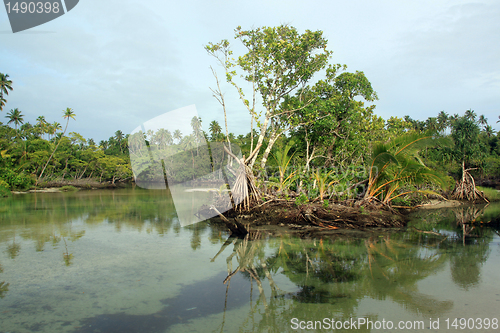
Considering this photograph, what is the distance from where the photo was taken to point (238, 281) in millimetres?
4383

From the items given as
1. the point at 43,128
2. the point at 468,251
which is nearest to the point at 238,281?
the point at 468,251

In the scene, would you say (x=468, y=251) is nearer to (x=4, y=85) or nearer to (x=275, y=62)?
(x=275, y=62)

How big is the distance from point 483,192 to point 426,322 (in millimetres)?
17784

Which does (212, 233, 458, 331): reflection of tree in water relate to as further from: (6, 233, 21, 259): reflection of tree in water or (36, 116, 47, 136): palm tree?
(36, 116, 47, 136): palm tree

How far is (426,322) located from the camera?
317 cm

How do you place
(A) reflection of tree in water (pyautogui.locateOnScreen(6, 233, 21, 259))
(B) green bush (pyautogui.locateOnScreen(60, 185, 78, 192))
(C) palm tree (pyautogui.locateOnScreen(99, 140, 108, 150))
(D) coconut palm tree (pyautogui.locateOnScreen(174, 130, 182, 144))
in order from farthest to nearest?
(C) palm tree (pyautogui.locateOnScreen(99, 140, 108, 150)), (B) green bush (pyautogui.locateOnScreen(60, 185, 78, 192)), (D) coconut palm tree (pyautogui.locateOnScreen(174, 130, 182, 144)), (A) reflection of tree in water (pyautogui.locateOnScreen(6, 233, 21, 259))

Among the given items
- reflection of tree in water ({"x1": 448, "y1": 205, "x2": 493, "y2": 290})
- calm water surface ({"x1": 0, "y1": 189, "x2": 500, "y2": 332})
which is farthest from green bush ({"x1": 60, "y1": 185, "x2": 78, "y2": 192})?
reflection of tree in water ({"x1": 448, "y1": 205, "x2": 493, "y2": 290})

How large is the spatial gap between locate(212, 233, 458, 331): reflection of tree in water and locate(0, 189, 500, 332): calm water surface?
0.06 ft

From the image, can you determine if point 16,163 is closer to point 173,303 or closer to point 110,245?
point 110,245

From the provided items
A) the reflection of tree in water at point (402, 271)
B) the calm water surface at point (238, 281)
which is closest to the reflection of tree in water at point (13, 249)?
the calm water surface at point (238, 281)

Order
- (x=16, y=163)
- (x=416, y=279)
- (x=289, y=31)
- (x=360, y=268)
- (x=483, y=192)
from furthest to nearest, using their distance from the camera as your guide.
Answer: (x=16, y=163) < (x=483, y=192) < (x=289, y=31) < (x=360, y=268) < (x=416, y=279)

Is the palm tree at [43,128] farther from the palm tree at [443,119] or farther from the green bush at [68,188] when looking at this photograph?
the palm tree at [443,119]

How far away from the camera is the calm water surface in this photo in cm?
326

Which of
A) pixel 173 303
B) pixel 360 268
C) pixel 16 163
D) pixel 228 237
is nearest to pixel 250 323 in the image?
pixel 173 303
